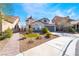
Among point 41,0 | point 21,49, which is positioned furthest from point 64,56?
point 41,0

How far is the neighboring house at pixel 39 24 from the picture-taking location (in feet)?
9.64

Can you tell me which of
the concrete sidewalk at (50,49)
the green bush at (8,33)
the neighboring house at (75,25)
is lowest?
the concrete sidewalk at (50,49)

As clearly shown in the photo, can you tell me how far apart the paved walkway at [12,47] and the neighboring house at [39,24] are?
0.67 feet

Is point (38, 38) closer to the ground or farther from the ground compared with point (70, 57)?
farther from the ground

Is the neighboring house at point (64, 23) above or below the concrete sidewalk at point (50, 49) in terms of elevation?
above

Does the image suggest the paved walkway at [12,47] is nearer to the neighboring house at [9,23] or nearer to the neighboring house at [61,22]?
the neighboring house at [9,23]

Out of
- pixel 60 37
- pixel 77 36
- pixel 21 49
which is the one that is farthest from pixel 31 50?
pixel 77 36

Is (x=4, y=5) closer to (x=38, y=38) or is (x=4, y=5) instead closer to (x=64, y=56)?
(x=38, y=38)

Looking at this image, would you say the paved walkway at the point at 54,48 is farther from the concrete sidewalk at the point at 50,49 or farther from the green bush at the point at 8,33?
the green bush at the point at 8,33

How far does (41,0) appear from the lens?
2.92 metres

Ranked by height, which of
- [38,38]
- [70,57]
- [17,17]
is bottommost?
[70,57]

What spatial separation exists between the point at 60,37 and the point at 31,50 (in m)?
0.37

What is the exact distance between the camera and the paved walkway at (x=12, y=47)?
2.92 metres

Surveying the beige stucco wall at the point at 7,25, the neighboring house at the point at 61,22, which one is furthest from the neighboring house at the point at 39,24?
the beige stucco wall at the point at 7,25
